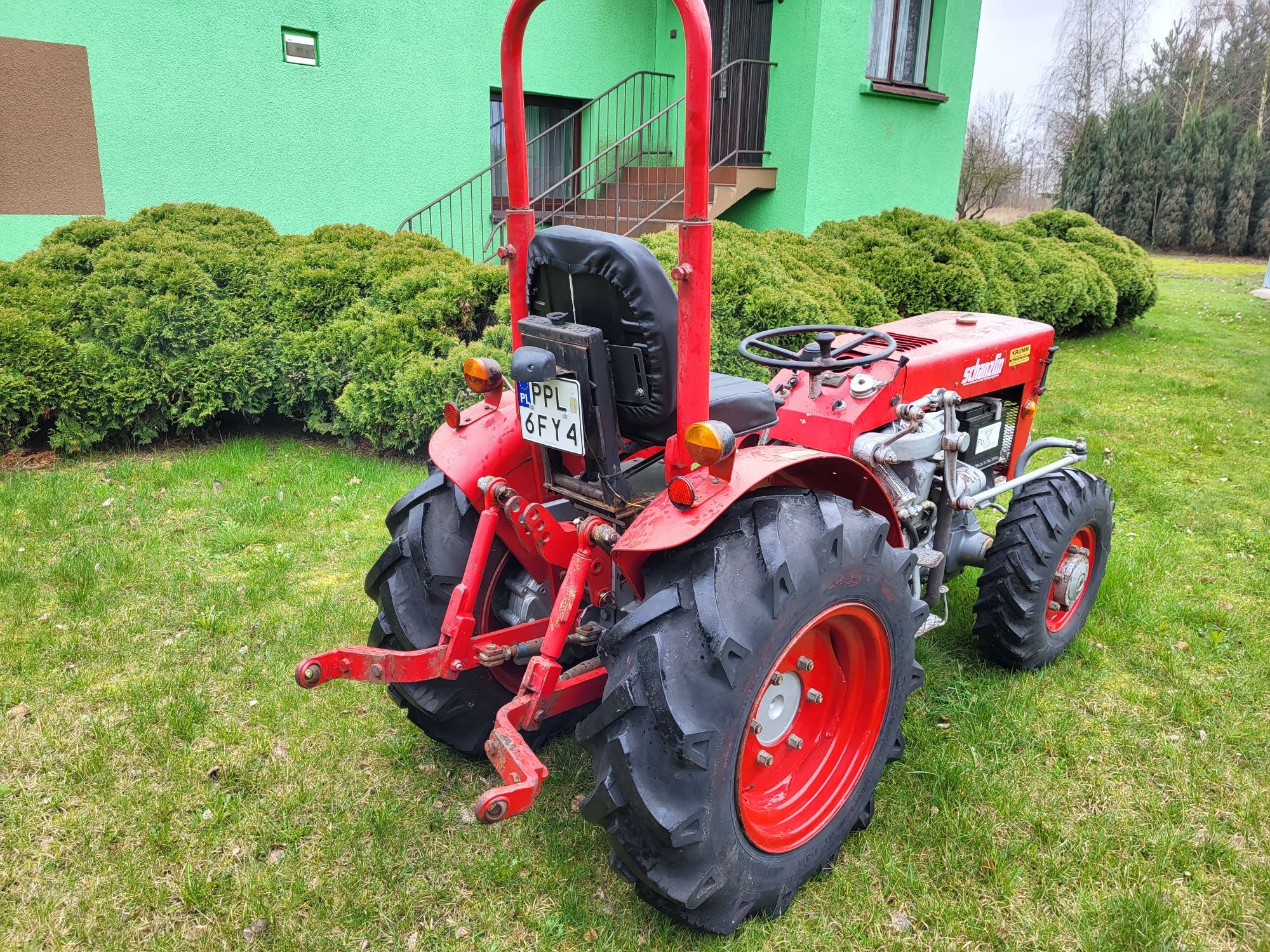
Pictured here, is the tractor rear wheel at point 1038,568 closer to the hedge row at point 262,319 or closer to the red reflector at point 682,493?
the red reflector at point 682,493

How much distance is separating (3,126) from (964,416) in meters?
7.50

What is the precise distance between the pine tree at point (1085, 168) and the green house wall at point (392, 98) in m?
15.9

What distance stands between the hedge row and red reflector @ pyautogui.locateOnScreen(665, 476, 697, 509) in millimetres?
3440

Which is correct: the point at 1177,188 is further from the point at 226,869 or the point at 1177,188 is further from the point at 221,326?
the point at 226,869

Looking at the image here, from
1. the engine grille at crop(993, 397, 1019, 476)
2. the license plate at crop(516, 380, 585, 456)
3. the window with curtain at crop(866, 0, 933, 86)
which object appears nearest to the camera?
the license plate at crop(516, 380, 585, 456)

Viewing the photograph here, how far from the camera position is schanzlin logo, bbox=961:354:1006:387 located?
3.54 meters

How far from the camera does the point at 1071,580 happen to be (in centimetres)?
346

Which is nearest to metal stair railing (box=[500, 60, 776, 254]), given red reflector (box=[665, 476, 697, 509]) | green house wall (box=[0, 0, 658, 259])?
green house wall (box=[0, 0, 658, 259])

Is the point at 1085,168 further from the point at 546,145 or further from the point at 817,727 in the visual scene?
the point at 817,727

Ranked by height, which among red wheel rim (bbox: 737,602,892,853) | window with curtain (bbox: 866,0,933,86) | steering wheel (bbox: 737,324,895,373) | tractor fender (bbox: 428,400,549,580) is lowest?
red wheel rim (bbox: 737,602,892,853)

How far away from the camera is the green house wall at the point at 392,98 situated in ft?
24.6

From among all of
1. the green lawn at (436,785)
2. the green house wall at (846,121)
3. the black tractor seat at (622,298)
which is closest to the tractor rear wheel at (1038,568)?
the green lawn at (436,785)

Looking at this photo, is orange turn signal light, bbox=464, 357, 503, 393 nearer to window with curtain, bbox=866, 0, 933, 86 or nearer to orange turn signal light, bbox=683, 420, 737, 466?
orange turn signal light, bbox=683, 420, 737, 466

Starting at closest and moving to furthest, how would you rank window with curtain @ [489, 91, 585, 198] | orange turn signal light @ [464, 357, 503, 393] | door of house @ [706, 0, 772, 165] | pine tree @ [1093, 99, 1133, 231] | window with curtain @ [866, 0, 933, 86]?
orange turn signal light @ [464, 357, 503, 393]
door of house @ [706, 0, 772, 165]
window with curtain @ [866, 0, 933, 86]
window with curtain @ [489, 91, 585, 198]
pine tree @ [1093, 99, 1133, 231]
